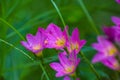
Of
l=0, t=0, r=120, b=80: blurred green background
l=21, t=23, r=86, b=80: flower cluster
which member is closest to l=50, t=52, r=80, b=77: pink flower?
l=21, t=23, r=86, b=80: flower cluster

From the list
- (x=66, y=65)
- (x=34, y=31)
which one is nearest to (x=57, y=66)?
(x=66, y=65)

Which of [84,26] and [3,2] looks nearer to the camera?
[3,2]

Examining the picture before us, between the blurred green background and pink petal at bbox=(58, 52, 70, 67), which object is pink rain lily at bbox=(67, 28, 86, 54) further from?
the blurred green background

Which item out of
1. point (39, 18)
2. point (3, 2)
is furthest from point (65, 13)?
point (3, 2)

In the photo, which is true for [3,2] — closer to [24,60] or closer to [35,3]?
[24,60]

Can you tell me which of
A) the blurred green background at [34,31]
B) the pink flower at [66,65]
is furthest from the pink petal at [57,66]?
the blurred green background at [34,31]

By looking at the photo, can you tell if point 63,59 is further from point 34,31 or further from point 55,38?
point 34,31

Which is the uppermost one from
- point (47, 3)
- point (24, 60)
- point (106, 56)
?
point (47, 3)
